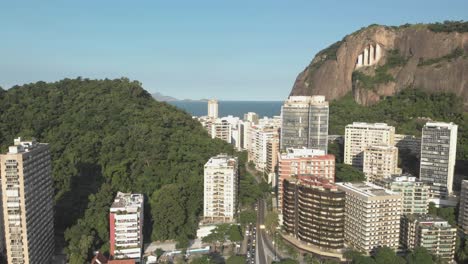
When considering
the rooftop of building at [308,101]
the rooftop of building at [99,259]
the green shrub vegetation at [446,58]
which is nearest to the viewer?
the rooftop of building at [99,259]

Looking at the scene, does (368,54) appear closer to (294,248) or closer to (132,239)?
(294,248)

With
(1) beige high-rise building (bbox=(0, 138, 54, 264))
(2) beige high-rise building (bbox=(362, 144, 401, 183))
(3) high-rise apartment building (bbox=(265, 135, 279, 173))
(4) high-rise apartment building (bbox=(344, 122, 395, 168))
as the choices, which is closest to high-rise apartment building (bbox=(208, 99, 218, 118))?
(3) high-rise apartment building (bbox=(265, 135, 279, 173))

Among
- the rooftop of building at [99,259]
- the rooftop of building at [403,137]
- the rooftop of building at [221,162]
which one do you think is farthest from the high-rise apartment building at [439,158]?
the rooftop of building at [99,259]

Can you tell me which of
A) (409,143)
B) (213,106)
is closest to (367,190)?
(409,143)

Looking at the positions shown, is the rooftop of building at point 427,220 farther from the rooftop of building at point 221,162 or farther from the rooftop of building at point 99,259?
the rooftop of building at point 99,259

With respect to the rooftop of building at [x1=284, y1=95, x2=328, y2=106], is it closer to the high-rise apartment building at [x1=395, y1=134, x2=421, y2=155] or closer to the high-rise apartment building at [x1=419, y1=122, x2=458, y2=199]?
the high-rise apartment building at [x1=419, y1=122, x2=458, y2=199]
